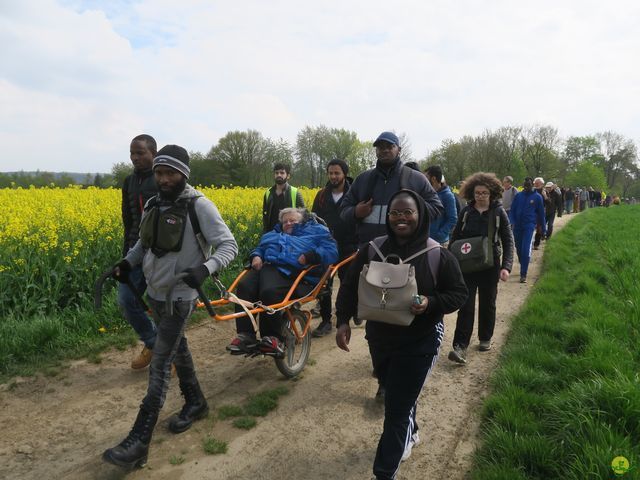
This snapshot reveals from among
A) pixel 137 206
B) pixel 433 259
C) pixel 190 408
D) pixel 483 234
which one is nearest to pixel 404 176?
pixel 483 234

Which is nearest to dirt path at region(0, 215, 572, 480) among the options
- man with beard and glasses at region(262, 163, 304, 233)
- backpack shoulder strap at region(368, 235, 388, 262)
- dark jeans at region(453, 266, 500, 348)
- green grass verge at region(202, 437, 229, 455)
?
green grass verge at region(202, 437, 229, 455)

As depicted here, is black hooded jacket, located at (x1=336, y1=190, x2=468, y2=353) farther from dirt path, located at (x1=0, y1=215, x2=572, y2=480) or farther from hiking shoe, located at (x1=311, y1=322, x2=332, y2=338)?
hiking shoe, located at (x1=311, y1=322, x2=332, y2=338)

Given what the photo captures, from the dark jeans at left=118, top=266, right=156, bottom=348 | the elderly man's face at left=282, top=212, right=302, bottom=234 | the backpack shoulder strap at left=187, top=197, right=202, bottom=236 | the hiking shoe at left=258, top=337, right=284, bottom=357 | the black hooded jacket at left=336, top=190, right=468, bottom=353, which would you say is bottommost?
the hiking shoe at left=258, top=337, right=284, bottom=357

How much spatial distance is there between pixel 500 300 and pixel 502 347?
2.35 meters

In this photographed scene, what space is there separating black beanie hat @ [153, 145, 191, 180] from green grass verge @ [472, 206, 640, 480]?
2743 millimetres

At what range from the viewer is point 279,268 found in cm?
445

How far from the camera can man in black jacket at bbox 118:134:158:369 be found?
13.3 ft

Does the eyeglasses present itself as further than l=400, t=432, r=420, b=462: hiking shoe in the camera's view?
No

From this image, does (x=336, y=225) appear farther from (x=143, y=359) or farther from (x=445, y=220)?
(x=143, y=359)

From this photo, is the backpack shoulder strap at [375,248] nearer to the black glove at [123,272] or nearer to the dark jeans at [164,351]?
the dark jeans at [164,351]

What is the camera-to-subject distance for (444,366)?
183 inches

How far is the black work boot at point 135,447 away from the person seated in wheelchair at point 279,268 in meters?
0.94

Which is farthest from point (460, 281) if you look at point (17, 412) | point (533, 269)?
point (533, 269)

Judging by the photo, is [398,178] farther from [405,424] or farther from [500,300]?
[500,300]
